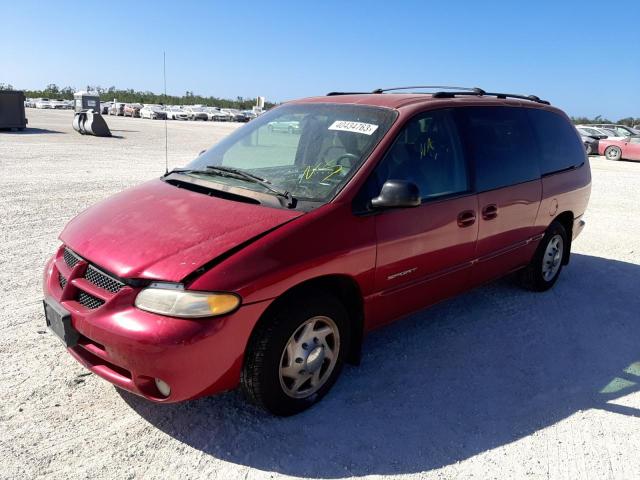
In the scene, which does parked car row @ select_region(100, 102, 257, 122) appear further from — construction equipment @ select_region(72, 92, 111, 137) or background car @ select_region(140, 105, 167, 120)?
construction equipment @ select_region(72, 92, 111, 137)

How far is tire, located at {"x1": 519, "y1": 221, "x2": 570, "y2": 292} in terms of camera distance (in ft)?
16.5

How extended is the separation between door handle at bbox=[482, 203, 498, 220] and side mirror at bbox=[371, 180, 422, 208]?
1101 millimetres

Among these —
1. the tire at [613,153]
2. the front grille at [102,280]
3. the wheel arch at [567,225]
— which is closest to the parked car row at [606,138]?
the tire at [613,153]

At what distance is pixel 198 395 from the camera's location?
2.66m

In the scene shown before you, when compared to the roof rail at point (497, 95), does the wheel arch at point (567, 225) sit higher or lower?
lower

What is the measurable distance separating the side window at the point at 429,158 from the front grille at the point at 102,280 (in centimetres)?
162

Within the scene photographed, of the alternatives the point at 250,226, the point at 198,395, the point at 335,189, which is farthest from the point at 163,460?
the point at 335,189

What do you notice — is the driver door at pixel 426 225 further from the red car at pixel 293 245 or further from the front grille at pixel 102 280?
the front grille at pixel 102 280

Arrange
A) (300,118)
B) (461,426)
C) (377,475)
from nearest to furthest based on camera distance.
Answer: (377,475) < (461,426) < (300,118)

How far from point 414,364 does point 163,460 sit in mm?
1811

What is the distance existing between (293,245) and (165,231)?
709mm

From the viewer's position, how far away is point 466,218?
3832 millimetres

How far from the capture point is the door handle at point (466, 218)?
3.78m

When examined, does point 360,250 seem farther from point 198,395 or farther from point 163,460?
point 163,460
